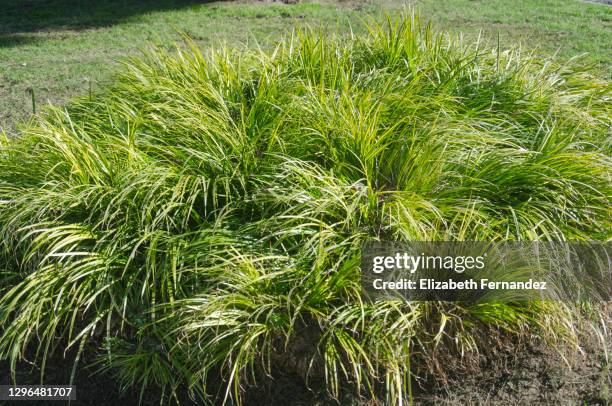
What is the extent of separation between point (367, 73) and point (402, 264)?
2.05 m

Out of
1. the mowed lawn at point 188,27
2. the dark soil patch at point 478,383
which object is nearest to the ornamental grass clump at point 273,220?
the dark soil patch at point 478,383

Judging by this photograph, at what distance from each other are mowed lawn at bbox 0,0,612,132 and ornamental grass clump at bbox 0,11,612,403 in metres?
3.22

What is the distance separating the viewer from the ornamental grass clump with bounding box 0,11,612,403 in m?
3.06

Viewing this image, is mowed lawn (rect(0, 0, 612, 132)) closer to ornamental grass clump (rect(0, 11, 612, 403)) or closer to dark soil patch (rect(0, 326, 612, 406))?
ornamental grass clump (rect(0, 11, 612, 403))

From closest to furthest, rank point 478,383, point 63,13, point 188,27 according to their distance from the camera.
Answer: point 478,383, point 188,27, point 63,13

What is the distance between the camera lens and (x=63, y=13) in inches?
445

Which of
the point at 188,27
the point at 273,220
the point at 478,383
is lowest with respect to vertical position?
the point at 478,383

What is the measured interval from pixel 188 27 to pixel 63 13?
116 inches

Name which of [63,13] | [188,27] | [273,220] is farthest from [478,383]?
[63,13]

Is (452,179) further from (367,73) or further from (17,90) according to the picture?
(17,90)

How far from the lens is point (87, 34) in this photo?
9734mm

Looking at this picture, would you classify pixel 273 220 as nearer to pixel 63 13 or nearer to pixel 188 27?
pixel 188 27

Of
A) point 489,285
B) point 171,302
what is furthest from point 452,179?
point 171,302

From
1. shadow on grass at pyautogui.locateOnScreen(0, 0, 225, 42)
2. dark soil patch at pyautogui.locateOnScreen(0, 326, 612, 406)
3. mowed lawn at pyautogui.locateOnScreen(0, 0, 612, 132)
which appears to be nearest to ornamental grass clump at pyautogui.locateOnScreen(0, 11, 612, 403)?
dark soil patch at pyautogui.locateOnScreen(0, 326, 612, 406)
